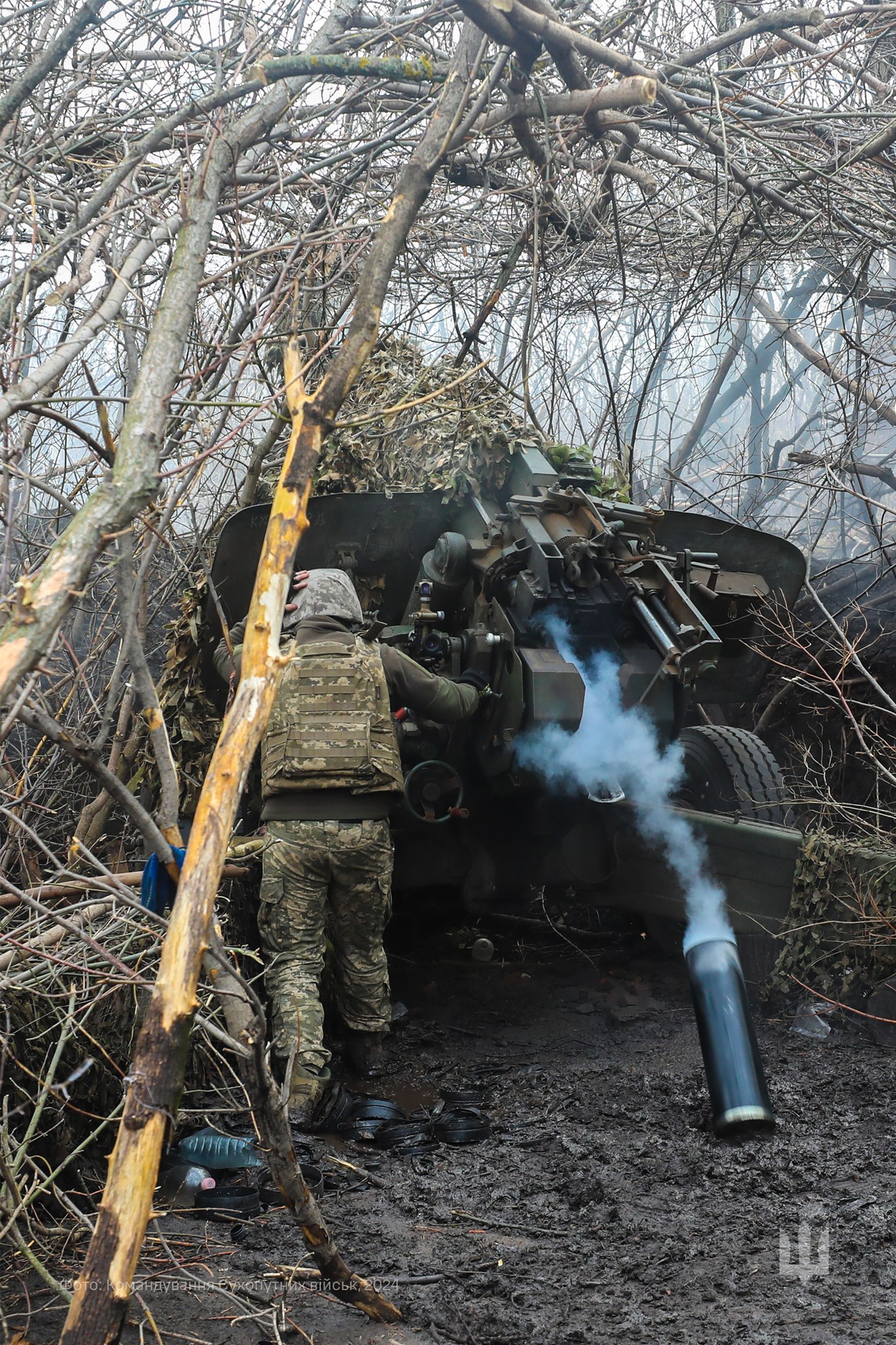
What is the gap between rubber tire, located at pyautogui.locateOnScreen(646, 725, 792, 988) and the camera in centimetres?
566

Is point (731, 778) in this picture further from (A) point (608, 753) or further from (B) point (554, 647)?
(B) point (554, 647)

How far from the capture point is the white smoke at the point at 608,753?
5469 mm

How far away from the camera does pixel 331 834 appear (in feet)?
16.8

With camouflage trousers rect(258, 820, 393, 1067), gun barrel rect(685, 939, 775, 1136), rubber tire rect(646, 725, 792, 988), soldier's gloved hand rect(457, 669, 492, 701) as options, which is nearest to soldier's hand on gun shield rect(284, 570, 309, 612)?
soldier's gloved hand rect(457, 669, 492, 701)

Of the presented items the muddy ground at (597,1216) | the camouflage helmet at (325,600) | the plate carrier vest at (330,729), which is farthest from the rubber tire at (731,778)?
the camouflage helmet at (325,600)

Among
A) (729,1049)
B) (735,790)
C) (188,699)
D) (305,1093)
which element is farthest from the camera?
Result: (188,699)

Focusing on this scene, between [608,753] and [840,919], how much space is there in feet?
4.31

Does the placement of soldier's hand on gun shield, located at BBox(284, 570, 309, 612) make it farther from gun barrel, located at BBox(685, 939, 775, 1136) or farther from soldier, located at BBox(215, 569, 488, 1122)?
gun barrel, located at BBox(685, 939, 775, 1136)

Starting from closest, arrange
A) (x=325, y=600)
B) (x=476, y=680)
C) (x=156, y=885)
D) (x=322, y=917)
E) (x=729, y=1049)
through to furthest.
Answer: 1. (x=156, y=885)
2. (x=729, y=1049)
3. (x=322, y=917)
4. (x=325, y=600)
5. (x=476, y=680)

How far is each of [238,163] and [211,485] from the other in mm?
4079

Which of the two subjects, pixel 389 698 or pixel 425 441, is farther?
pixel 425 441

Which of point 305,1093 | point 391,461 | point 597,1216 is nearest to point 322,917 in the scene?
point 305,1093

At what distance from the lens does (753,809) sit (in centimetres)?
588

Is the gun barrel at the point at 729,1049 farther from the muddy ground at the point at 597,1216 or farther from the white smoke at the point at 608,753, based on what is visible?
the white smoke at the point at 608,753
